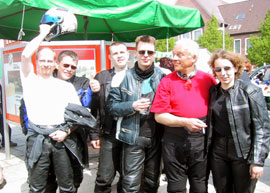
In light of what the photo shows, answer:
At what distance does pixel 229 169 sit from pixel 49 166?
168 centimetres

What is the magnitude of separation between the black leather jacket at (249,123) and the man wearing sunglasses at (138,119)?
2.54 ft

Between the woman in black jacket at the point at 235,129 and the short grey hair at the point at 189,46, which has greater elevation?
the short grey hair at the point at 189,46

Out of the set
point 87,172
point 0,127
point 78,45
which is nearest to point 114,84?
point 78,45

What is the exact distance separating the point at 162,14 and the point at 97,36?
326cm

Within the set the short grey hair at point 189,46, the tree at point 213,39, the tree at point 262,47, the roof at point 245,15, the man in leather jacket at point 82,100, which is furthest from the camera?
the roof at point 245,15

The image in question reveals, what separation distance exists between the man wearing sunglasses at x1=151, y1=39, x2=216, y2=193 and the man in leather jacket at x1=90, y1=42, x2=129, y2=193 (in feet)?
2.17

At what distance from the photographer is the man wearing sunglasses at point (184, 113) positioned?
2365 mm

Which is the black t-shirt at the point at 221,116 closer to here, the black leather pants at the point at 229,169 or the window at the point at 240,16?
the black leather pants at the point at 229,169

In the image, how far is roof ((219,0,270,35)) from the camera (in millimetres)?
37875

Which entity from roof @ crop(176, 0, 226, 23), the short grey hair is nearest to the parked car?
the short grey hair

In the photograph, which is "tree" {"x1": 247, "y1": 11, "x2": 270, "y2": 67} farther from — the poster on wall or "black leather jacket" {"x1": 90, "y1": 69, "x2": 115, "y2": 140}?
"black leather jacket" {"x1": 90, "y1": 69, "x2": 115, "y2": 140}

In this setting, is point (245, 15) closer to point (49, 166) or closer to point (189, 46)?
point (189, 46)

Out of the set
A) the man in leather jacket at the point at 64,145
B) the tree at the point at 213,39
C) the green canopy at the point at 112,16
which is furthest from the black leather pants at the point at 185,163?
the tree at the point at 213,39

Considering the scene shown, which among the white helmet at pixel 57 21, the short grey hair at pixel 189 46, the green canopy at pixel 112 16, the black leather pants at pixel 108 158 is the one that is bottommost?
the black leather pants at pixel 108 158
